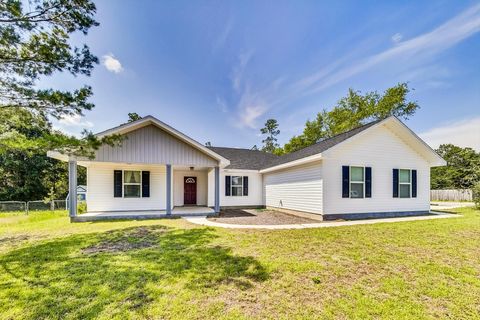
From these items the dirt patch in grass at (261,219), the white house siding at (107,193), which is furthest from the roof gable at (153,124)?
the dirt patch in grass at (261,219)

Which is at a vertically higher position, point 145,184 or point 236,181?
point 145,184

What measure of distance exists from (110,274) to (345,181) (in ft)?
32.9

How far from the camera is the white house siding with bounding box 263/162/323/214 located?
35.0 ft

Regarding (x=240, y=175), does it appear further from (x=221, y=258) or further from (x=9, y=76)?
(x=9, y=76)

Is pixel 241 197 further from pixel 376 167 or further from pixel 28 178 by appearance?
pixel 28 178

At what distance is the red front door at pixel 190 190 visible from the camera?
15.6m

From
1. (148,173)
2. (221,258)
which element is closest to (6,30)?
(221,258)

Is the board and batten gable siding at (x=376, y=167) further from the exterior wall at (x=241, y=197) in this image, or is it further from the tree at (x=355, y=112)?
the tree at (x=355, y=112)

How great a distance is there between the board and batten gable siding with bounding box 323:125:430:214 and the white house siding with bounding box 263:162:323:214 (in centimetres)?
43

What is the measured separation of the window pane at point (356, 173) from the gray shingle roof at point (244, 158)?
22.5ft

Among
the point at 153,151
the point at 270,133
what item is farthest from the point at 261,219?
the point at 270,133

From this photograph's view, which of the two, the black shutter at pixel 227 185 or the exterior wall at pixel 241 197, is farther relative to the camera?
the black shutter at pixel 227 185

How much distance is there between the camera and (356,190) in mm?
11023

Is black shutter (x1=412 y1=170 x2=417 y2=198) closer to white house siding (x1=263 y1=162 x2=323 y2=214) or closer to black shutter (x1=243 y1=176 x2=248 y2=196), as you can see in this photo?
white house siding (x1=263 y1=162 x2=323 y2=214)
